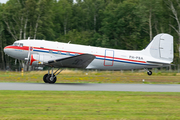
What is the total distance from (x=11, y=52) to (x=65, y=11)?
5405 centimetres

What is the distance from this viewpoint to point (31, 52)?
20.2 meters

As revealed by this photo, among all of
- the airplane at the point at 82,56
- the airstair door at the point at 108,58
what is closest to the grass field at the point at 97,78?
the airplane at the point at 82,56

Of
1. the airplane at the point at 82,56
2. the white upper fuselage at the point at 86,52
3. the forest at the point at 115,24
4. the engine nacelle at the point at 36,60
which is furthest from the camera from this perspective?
the forest at the point at 115,24

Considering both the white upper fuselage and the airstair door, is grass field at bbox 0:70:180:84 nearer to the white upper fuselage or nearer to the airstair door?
the white upper fuselage

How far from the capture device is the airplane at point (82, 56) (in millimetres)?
19828

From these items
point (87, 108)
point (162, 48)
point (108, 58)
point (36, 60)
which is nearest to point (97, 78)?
point (108, 58)

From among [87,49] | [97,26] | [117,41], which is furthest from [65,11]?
[87,49]

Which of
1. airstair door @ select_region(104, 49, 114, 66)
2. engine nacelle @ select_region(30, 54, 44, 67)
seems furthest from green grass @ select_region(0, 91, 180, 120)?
airstair door @ select_region(104, 49, 114, 66)

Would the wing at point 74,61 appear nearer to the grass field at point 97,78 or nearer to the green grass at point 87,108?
the grass field at point 97,78

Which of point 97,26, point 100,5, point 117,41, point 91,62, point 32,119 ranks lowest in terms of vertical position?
point 32,119

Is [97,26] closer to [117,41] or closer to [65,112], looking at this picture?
[117,41]

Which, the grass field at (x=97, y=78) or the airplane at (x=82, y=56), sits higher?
the airplane at (x=82, y=56)

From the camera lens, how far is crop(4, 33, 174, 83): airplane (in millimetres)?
19828

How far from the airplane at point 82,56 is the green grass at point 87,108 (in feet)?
23.7
